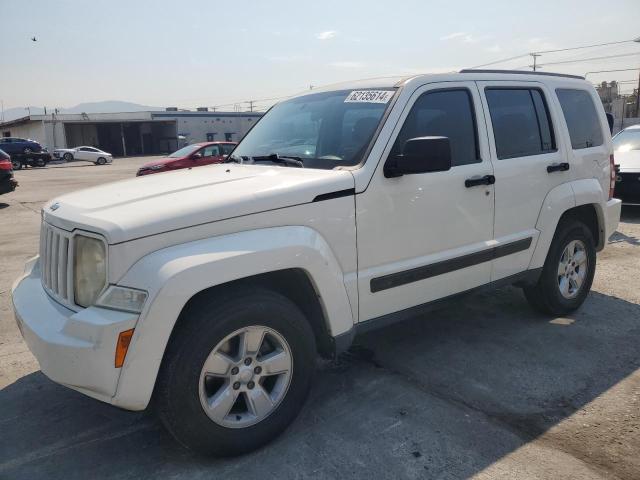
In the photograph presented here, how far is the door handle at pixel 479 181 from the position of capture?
11.8 ft

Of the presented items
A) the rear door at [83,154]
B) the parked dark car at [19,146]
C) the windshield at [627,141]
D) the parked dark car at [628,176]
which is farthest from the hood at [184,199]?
the rear door at [83,154]

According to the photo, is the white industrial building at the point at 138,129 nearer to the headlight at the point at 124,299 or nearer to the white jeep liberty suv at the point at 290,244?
the white jeep liberty suv at the point at 290,244

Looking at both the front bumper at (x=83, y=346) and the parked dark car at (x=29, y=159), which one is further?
the parked dark car at (x=29, y=159)

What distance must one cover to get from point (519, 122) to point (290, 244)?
2.37 metres

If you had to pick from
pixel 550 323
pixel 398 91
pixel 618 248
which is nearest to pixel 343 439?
pixel 398 91

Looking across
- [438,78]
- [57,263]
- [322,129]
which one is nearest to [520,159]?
[438,78]

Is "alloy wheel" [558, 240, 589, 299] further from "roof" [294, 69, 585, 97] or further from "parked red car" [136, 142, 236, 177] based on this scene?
"parked red car" [136, 142, 236, 177]

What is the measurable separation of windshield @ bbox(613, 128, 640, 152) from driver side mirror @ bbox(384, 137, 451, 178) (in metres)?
8.70

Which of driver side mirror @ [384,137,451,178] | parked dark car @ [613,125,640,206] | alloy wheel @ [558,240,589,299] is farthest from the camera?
parked dark car @ [613,125,640,206]

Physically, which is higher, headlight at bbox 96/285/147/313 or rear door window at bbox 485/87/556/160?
rear door window at bbox 485/87/556/160

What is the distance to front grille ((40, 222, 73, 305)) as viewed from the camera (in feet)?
8.58

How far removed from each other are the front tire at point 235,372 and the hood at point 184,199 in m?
0.43

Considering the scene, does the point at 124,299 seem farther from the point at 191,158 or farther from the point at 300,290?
the point at 191,158

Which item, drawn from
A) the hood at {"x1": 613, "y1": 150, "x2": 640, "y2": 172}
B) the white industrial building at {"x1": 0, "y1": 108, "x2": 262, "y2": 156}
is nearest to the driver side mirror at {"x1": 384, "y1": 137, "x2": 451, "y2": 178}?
the hood at {"x1": 613, "y1": 150, "x2": 640, "y2": 172}
